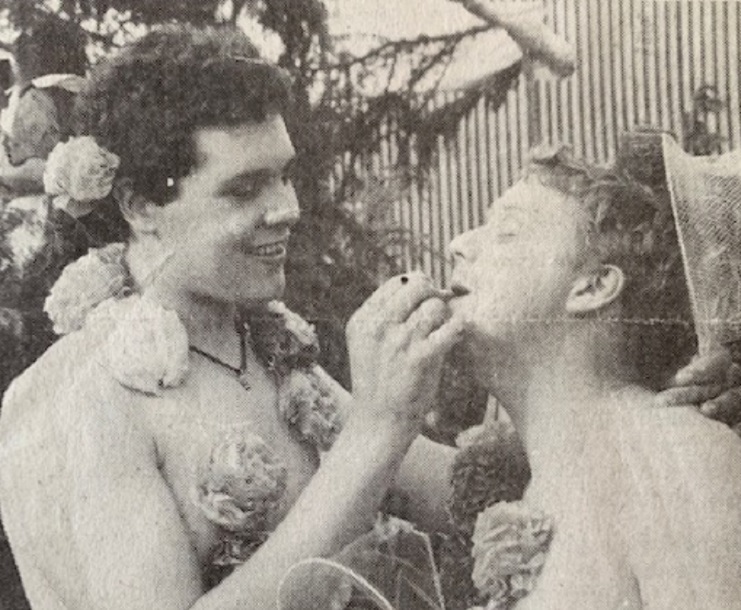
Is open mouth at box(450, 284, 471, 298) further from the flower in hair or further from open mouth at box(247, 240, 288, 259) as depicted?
the flower in hair

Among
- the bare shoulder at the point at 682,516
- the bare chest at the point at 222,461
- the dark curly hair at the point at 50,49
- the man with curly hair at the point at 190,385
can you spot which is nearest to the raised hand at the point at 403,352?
the man with curly hair at the point at 190,385

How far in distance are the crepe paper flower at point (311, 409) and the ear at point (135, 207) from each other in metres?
0.24

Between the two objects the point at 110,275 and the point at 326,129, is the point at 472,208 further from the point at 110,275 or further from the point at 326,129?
the point at 110,275

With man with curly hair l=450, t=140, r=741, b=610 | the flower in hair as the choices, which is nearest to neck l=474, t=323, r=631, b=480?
man with curly hair l=450, t=140, r=741, b=610

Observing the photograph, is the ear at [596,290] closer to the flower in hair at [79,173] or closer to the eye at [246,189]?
the eye at [246,189]

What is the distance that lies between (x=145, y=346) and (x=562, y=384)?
0.46 metres

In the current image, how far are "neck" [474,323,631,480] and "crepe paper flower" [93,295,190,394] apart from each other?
13.7 inches

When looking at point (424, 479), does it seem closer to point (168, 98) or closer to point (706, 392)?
point (706, 392)

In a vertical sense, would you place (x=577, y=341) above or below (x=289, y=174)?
below

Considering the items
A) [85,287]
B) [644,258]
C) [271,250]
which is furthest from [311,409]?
[644,258]

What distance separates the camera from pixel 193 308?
1.47 metres

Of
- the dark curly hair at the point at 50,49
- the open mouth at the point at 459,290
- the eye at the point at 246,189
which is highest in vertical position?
the dark curly hair at the point at 50,49

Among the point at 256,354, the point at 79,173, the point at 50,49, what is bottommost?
the point at 256,354

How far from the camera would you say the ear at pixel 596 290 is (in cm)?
145
